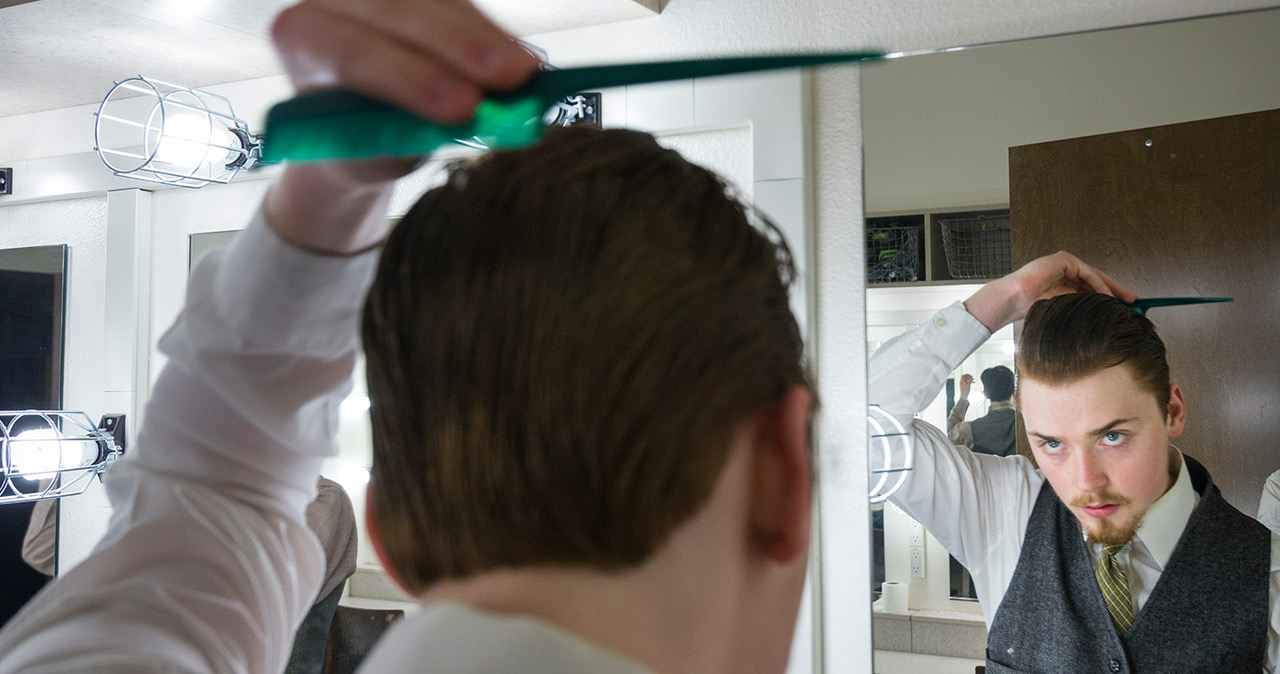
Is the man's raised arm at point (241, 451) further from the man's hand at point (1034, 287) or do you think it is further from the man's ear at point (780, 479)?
the man's hand at point (1034, 287)

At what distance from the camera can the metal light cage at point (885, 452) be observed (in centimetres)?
139

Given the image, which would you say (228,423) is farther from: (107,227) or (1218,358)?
(107,227)

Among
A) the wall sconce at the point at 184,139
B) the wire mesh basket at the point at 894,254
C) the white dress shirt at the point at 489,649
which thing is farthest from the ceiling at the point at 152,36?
the white dress shirt at the point at 489,649

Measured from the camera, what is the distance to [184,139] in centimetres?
162

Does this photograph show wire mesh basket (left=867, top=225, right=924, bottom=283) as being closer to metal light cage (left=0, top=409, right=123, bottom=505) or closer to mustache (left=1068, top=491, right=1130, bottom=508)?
mustache (left=1068, top=491, right=1130, bottom=508)

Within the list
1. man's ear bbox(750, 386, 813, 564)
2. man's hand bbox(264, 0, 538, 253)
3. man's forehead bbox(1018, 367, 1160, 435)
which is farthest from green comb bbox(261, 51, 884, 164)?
man's forehead bbox(1018, 367, 1160, 435)

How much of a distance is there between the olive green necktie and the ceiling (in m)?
1.06

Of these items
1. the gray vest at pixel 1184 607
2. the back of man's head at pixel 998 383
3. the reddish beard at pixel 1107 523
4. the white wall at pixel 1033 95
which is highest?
the white wall at pixel 1033 95

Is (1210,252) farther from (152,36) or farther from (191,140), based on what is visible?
(152,36)

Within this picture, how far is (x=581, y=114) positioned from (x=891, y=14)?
513 millimetres

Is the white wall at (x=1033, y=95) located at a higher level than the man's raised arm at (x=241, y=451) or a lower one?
higher

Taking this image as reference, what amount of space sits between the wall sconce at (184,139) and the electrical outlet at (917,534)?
1220mm

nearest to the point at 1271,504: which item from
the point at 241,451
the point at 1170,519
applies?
the point at 1170,519

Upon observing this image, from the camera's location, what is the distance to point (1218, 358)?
1.20m
